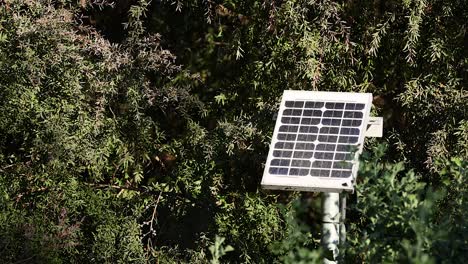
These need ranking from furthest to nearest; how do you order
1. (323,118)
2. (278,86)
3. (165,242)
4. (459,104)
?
(165,242) → (278,86) → (459,104) → (323,118)

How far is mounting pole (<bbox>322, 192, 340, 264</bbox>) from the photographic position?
370 centimetres

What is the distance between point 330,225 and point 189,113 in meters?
2.33

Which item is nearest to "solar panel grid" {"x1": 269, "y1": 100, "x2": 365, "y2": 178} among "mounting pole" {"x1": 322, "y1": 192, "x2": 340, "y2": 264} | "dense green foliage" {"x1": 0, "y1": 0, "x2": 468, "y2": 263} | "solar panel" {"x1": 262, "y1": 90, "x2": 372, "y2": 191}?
"solar panel" {"x1": 262, "y1": 90, "x2": 372, "y2": 191}

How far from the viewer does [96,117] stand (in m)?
5.55

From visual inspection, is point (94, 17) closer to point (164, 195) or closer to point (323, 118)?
point (164, 195)

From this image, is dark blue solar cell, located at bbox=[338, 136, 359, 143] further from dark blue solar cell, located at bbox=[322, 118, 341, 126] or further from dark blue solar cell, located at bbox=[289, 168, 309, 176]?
dark blue solar cell, located at bbox=[289, 168, 309, 176]

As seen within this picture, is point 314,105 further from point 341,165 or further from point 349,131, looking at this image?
point 341,165

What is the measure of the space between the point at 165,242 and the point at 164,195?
0.37 meters

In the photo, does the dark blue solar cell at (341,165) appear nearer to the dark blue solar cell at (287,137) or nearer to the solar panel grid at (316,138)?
the solar panel grid at (316,138)

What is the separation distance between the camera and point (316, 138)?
424 centimetres

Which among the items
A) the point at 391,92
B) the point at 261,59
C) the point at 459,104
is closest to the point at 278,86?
the point at 261,59

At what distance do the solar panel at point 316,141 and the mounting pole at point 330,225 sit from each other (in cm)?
16

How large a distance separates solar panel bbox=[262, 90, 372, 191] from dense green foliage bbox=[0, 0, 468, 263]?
101 cm

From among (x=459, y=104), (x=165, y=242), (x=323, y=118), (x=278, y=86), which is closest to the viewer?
(x=323, y=118)
